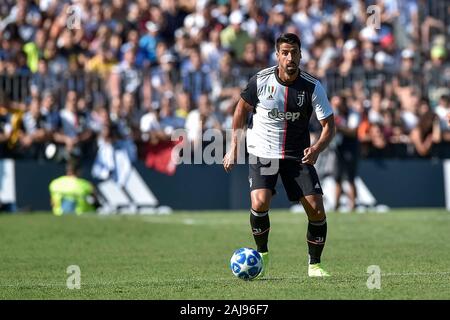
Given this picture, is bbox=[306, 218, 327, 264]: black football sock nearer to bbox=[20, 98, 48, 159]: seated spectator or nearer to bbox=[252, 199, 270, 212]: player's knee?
bbox=[252, 199, 270, 212]: player's knee

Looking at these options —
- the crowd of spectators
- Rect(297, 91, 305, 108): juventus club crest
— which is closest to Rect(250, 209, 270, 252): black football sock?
Rect(297, 91, 305, 108): juventus club crest

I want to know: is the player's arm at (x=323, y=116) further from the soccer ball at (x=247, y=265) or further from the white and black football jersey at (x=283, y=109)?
the soccer ball at (x=247, y=265)

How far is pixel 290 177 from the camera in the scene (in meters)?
11.2

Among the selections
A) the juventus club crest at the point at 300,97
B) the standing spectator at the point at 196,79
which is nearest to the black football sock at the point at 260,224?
the juventus club crest at the point at 300,97

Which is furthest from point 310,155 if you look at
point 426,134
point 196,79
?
point 426,134

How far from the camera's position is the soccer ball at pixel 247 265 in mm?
10625

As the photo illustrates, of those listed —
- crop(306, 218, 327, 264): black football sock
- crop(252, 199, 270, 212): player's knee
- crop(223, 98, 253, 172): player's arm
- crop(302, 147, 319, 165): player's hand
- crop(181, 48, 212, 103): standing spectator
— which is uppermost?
crop(181, 48, 212, 103): standing spectator

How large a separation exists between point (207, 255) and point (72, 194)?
7691 mm

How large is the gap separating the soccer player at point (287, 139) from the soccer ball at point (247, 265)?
0.43m

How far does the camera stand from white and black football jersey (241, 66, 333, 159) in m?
11.1

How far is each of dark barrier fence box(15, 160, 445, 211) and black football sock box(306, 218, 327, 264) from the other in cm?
1069

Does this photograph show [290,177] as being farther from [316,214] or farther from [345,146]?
[345,146]

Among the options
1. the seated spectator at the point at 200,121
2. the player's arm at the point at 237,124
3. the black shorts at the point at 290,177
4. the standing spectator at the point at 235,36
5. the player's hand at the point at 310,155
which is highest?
the standing spectator at the point at 235,36

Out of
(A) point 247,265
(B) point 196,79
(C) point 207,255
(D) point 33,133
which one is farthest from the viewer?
(B) point 196,79
